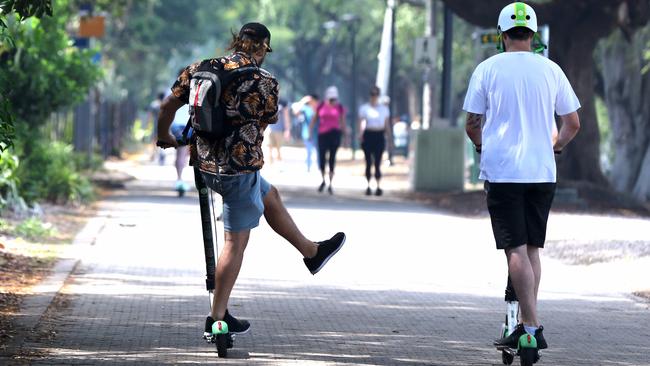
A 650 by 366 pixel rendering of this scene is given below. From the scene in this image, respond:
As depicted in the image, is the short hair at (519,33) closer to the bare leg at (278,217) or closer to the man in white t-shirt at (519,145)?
the man in white t-shirt at (519,145)

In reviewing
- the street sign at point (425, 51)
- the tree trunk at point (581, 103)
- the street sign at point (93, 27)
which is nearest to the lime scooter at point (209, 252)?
the tree trunk at point (581, 103)

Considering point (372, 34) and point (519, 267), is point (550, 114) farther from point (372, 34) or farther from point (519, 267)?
point (372, 34)

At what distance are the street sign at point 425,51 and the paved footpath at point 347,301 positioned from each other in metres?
10.7

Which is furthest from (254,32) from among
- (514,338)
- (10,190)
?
(10,190)

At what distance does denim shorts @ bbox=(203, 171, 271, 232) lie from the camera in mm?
7918

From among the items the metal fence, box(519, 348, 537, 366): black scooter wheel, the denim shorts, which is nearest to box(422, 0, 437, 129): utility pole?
the metal fence

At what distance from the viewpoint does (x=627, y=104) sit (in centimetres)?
3177

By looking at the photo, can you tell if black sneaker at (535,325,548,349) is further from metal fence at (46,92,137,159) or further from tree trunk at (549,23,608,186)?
metal fence at (46,92,137,159)

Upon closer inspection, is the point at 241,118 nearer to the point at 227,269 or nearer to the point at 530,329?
the point at 227,269

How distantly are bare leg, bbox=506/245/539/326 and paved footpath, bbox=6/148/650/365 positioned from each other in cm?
54

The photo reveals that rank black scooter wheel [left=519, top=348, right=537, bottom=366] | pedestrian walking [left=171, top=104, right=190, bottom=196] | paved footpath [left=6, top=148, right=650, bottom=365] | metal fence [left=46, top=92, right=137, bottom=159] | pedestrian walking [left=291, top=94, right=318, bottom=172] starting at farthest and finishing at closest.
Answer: pedestrian walking [left=291, top=94, right=318, bottom=172]
metal fence [left=46, top=92, right=137, bottom=159]
pedestrian walking [left=171, top=104, right=190, bottom=196]
paved footpath [left=6, top=148, right=650, bottom=365]
black scooter wheel [left=519, top=348, right=537, bottom=366]

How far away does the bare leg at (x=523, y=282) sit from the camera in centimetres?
762

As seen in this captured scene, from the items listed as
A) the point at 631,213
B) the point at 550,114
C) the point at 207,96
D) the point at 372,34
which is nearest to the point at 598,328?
the point at 550,114

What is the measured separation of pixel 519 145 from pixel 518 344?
0.96 m
